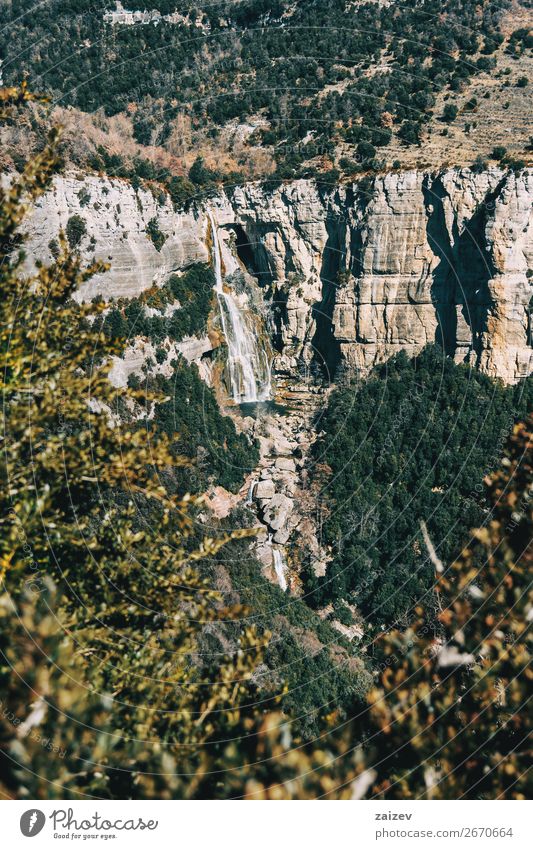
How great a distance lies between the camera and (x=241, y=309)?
155ft

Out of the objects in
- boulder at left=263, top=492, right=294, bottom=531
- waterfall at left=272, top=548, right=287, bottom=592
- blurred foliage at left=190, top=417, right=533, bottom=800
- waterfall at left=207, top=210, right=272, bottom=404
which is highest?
waterfall at left=207, top=210, right=272, bottom=404

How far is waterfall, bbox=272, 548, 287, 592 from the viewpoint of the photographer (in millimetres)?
34812

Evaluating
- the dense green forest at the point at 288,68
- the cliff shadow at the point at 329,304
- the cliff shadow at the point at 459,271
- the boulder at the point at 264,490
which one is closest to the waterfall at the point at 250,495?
the boulder at the point at 264,490

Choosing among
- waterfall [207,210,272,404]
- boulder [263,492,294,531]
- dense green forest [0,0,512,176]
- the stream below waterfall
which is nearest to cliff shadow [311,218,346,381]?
the stream below waterfall

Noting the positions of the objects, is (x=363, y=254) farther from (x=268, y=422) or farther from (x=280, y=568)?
(x=280, y=568)

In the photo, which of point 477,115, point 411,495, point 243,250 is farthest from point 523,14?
point 411,495

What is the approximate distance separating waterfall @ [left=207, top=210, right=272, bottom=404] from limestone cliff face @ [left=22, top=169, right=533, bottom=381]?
6.14 feet

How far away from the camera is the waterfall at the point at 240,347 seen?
45812mm

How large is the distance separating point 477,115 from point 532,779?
48.3 meters

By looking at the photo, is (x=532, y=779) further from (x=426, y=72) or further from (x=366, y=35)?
(x=366, y=35)

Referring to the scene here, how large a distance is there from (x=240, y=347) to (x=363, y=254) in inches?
440

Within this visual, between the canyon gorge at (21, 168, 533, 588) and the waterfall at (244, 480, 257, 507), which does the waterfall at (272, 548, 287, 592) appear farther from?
the waterfall at (244, 480, 257, 507)

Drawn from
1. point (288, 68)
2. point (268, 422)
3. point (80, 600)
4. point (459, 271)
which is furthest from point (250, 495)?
A: point (288, 68)

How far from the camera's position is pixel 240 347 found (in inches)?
1844
